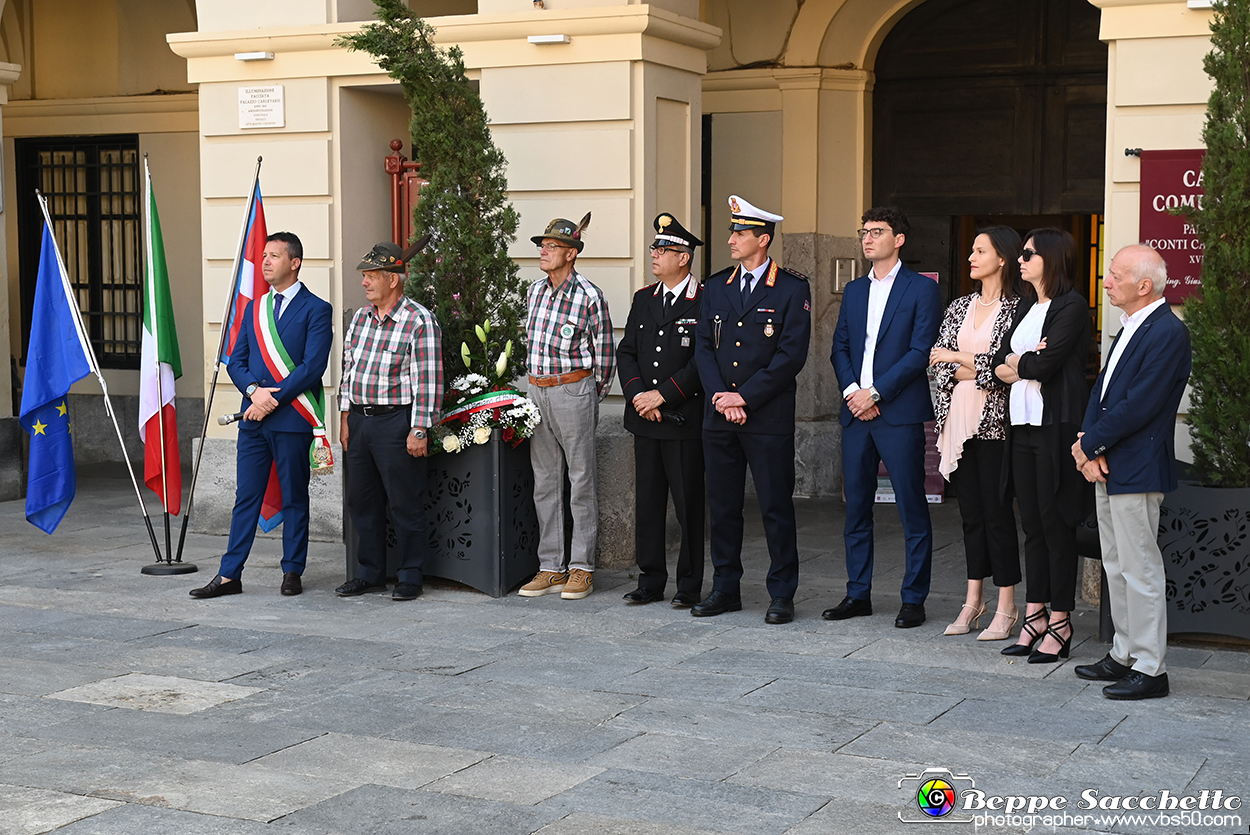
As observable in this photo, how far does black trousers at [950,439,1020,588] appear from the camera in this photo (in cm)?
673

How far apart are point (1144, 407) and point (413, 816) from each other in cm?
322

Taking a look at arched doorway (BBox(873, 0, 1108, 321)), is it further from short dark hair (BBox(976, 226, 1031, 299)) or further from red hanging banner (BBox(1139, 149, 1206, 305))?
short dark hair (BBox(976, 226, 1031, 299))

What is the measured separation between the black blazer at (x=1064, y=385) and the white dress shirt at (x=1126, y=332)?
36cm

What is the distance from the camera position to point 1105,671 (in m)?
6.07

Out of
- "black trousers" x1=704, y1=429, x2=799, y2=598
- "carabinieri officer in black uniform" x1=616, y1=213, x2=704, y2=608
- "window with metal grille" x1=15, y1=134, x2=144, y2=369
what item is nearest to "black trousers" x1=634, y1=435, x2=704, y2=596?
"carabinieri officer in black uniform" x1=616, y1=213, x2=704, y2=608

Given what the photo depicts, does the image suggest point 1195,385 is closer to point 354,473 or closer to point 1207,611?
point 1207,611

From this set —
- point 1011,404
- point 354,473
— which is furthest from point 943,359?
point 354,473

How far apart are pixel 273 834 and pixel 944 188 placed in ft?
27.9

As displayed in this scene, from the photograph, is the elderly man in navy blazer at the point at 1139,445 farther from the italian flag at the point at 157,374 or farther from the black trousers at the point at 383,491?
the italian flag at the point at 157,374

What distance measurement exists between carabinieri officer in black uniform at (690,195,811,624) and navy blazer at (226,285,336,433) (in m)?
2.06

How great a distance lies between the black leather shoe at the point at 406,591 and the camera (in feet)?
25.6

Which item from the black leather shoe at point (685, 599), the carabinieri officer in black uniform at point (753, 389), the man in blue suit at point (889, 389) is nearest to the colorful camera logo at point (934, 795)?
the man in blue suit at point (889, 389)

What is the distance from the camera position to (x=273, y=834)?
4.35 m

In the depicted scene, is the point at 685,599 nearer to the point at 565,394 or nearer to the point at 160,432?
the point at 565,394
